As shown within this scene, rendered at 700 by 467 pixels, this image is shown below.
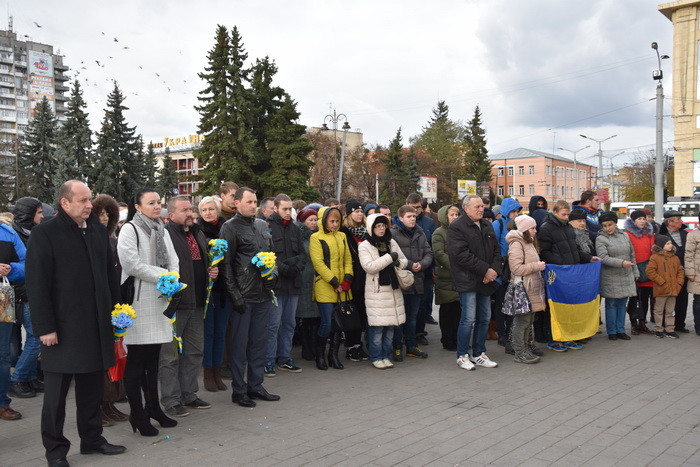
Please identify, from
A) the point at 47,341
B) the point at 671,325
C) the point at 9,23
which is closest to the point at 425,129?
the point at 671,325

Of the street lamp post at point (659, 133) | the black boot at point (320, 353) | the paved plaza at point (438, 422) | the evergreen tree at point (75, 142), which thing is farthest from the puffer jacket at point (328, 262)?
the evergreen tree at point (75, 142)

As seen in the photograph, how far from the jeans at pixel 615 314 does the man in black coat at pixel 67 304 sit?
760 centimetres

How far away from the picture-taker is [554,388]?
6.63 meters

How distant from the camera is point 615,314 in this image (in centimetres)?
944

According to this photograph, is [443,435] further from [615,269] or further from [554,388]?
[615,269]

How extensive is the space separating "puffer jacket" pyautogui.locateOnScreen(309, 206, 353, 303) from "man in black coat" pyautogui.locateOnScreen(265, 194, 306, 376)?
0.66 feet

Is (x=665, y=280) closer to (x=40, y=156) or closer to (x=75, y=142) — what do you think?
(x=75, y=142)

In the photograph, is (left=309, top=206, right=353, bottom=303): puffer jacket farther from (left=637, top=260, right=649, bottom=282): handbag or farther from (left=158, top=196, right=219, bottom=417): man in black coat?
(left=637, top=260, right=649, bottom=282): handbag

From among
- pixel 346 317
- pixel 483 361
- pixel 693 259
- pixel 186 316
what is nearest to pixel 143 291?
pixel 186 316

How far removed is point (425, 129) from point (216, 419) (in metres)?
81.3

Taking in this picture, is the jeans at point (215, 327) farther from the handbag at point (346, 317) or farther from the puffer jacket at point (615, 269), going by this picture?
the puffer jacket at point (615, 269)

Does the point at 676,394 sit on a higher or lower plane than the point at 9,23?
lower

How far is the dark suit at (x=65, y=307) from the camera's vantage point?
447cm

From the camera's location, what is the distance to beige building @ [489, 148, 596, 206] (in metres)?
109
